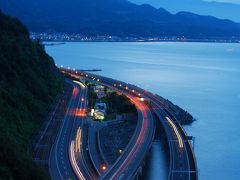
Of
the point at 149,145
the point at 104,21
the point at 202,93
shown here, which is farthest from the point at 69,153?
the point at 104,21

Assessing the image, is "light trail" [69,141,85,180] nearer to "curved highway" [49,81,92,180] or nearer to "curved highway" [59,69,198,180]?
"curved highway" [49,81,92,180]

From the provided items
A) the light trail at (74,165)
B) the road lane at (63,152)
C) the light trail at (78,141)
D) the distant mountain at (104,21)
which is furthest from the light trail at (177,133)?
the distant mountain at (104,21)

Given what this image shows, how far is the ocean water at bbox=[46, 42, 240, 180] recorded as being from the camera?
1741 centimetres

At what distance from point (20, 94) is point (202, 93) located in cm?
2093

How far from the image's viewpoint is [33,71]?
20.9m

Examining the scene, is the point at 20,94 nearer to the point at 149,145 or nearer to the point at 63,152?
the point at 63,152

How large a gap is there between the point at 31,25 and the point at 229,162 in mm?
92165

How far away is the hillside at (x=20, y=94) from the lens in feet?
32.3

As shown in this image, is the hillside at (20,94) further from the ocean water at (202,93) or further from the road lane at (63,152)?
the ocean water at (202,93)

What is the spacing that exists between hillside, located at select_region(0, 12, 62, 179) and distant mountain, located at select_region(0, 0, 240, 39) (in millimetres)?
79824

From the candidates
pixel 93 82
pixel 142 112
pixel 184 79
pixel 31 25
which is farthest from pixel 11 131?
pixel 31 25

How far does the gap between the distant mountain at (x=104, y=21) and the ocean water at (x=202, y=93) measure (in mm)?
42940

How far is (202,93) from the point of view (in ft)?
119

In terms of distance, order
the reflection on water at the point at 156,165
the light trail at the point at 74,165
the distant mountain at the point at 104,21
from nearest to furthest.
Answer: the light trail at the point at 74,165
the reflection on water at the point at 156,165
the distant mountain at the point at 104,21
